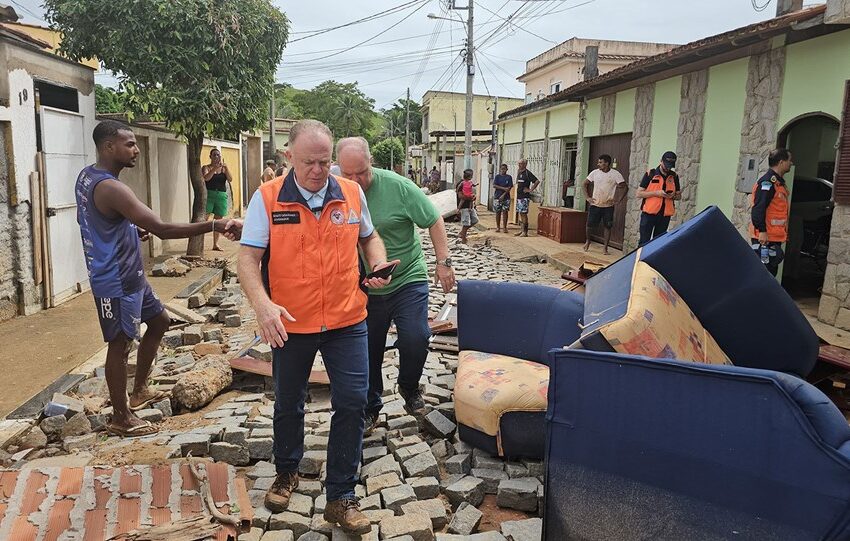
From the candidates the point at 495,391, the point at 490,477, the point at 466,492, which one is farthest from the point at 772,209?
the point at 466,492

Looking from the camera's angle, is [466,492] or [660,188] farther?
[660,188]

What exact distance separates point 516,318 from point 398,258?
0.99 m

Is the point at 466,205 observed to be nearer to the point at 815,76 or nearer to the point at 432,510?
the point at 815,76

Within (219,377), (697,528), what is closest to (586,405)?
(697,528)

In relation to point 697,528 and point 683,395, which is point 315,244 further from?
point 697,528

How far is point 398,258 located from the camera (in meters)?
4.02

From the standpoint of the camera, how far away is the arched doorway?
884cm

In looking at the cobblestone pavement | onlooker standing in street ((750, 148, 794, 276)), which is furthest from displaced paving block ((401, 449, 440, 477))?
onlooker standing in street ((750, 148, 794, 276))

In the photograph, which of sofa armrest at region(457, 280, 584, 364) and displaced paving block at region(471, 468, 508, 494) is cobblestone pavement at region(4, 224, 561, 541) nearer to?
displaced paving block at region(471, 468, 508, 494)

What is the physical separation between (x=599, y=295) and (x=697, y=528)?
1.56m

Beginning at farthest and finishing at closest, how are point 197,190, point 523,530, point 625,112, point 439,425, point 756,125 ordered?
point 625,112 → point 197,190 → point 756,125 → point 439,425 → point 523,530

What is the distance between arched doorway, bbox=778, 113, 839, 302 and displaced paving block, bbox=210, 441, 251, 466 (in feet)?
24.9

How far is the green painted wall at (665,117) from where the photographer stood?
10.7 metres

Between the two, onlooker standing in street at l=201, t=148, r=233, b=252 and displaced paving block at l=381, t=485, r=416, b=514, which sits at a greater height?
onlooker standing in street at l=201, t=148, r=233, b=252
